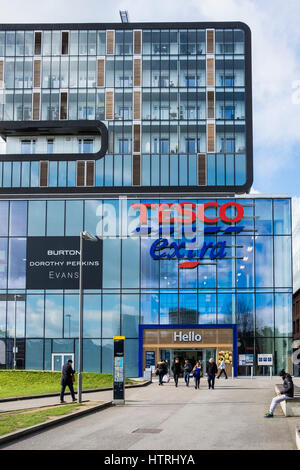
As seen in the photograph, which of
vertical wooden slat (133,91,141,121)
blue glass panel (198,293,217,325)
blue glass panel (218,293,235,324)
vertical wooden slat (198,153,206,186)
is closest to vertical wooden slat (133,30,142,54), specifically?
vertical wooden slat (133,91,141,121)

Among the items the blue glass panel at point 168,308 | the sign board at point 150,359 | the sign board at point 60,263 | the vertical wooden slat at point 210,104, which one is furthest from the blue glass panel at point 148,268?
the vertical wooden slat at point 210,104

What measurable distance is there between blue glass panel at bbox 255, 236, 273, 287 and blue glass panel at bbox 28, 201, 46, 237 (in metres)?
18.2

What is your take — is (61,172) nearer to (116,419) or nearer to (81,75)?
(81,75)

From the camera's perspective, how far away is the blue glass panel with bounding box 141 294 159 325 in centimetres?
5709

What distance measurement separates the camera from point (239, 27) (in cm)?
6831

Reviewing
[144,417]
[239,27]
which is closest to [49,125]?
[239,27]

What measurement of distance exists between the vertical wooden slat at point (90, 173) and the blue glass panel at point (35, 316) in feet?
43.6

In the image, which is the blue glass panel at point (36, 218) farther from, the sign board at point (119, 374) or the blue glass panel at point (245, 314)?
the sign board at point (119, 374)

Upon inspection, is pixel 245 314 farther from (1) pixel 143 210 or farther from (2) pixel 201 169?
(2) pixel 201 169

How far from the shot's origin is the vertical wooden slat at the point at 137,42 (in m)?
67.6

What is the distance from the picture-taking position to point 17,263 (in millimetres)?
58188

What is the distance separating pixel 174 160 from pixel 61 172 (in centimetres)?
1085

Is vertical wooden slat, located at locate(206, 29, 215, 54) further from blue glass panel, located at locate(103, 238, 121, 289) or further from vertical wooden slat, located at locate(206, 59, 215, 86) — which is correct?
blue glass panel, located at locate(103, 238, 121, 289)
